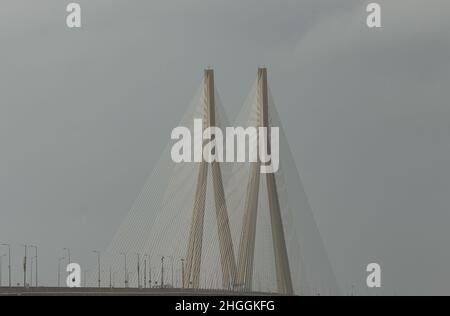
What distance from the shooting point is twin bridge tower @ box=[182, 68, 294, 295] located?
91562mm

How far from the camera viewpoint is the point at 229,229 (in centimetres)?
9250

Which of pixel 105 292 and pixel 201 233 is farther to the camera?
pixel 105 292

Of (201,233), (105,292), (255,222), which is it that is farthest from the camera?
(255,222)

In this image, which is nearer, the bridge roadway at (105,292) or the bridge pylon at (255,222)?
the bridge roadway at (105,292)

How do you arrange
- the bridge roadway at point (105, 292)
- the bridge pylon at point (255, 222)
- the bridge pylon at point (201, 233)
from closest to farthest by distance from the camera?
the bridge roadway at point (105, 292), the bridge pylon at point (201, 233), the bridge pylon at point (255, 222)

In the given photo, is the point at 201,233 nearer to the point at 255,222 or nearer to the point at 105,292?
the point at 255,222

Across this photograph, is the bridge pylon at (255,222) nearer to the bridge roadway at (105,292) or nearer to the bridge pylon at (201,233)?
the bridge pylon at (201,233)

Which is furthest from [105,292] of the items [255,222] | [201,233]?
[255,222]

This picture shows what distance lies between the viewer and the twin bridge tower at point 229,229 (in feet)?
300
